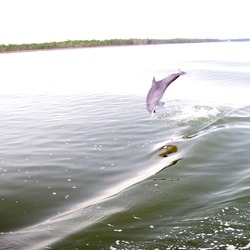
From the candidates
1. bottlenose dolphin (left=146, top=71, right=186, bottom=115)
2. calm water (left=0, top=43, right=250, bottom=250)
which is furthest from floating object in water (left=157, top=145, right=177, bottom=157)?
bottlenose dolphin (left=146, top=71, right=186, bottom=115)

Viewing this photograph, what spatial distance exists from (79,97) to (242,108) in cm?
1073

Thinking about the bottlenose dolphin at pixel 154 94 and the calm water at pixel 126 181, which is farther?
the bottlenose dolphin at pixel 154 94

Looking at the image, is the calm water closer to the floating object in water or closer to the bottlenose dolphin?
the floating object in water

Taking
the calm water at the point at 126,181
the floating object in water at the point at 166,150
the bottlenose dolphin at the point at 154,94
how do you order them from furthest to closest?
the bottlenose dolphin at the point at 154,94
the floating object in water at the point at 166,150
the calm water at the point at 126,181

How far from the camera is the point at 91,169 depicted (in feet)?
31.3

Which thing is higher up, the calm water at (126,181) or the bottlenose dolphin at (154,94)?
the bottlenose dolphin at (154,94)

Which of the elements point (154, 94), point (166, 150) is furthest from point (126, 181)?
point (154, 94)

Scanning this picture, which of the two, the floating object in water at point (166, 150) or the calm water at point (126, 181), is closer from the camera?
the calm water at point (126, 181)

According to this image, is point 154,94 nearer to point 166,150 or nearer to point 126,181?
point 166,150

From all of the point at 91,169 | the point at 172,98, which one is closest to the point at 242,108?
the point at 172,98

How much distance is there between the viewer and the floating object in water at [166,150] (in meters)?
10.6

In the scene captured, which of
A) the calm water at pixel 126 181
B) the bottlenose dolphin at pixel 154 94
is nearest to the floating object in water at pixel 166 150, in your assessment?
the calm water at pixel 126 181

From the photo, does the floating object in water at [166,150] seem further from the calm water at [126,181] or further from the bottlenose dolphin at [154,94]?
the bottlenose dolphin at [154,94]

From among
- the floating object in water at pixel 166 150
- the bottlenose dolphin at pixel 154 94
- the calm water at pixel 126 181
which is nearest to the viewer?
the calm water at pixel 126 181
